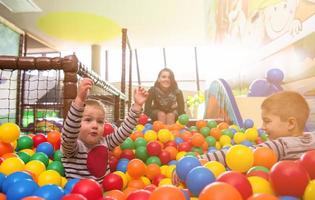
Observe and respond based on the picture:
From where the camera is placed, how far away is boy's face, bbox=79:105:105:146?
1448mm

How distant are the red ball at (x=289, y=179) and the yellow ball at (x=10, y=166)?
102cm

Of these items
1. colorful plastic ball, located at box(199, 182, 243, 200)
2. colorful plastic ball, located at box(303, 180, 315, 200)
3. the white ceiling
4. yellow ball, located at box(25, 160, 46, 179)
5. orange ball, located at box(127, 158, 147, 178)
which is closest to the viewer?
colorful plastic ball, located at box(199, 182, 243, 200)

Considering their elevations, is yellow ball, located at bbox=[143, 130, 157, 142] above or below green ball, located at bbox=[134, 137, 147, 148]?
above

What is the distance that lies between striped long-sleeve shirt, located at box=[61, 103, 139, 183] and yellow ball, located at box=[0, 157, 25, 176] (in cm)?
19

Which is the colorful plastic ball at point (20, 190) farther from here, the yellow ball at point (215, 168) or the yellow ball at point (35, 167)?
the yellow ball at point (215, 168)

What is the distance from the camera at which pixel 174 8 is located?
6.04 m

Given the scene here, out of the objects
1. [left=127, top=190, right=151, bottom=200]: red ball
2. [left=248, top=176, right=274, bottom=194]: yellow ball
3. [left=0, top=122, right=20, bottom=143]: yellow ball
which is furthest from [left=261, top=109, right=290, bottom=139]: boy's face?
[left=0, top=122, right=20, bottom=143]: yellow ball

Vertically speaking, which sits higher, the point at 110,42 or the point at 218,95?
the point at 110,42

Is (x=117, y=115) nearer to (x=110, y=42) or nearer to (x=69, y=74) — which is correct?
(x=69, y=74)

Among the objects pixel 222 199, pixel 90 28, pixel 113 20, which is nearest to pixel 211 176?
pixel 222 199

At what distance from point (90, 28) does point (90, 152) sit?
6.12 meters

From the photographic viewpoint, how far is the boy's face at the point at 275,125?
1392mm

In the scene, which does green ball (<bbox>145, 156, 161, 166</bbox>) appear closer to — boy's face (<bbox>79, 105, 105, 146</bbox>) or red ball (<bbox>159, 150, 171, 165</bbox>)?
red ball (<bbox>159, 150, 171, 165</bbox>)

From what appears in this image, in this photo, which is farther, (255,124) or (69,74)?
(255,124)
